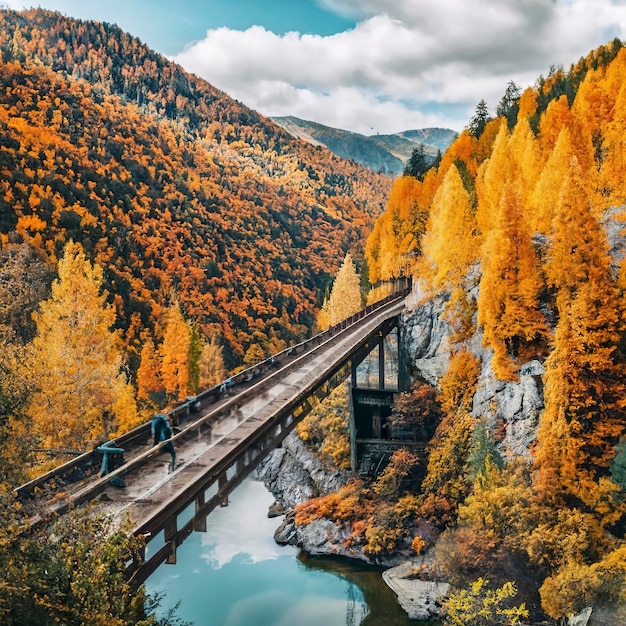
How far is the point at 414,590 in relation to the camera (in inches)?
1142

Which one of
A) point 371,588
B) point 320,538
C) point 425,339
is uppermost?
point 425,339

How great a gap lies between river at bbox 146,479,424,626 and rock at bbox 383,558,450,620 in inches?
20.0

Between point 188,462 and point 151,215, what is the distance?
2920 inches

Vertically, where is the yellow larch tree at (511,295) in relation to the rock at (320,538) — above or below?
above

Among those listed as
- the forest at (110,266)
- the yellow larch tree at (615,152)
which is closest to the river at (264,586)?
the forest at (110,266)

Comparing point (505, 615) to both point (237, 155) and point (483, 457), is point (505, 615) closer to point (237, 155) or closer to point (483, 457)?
point (483, 457)

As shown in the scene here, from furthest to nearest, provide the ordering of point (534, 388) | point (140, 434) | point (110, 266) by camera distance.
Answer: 1. point (110, 266)
2. point (534, 388)
3. point (140, 434)

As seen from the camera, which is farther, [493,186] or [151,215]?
[151,215]

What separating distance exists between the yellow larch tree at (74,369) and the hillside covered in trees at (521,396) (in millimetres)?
18338

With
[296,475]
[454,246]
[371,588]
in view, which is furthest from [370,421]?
[454,246]

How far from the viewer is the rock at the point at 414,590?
27.2 meters

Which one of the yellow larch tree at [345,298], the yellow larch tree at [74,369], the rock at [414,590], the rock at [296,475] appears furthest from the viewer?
the yellow larch tree at [345,298]

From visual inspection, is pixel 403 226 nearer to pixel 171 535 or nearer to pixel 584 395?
pixel 584 395

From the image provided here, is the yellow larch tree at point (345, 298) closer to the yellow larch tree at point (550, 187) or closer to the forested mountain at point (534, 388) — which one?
the forested mountain at point (534, 388)
